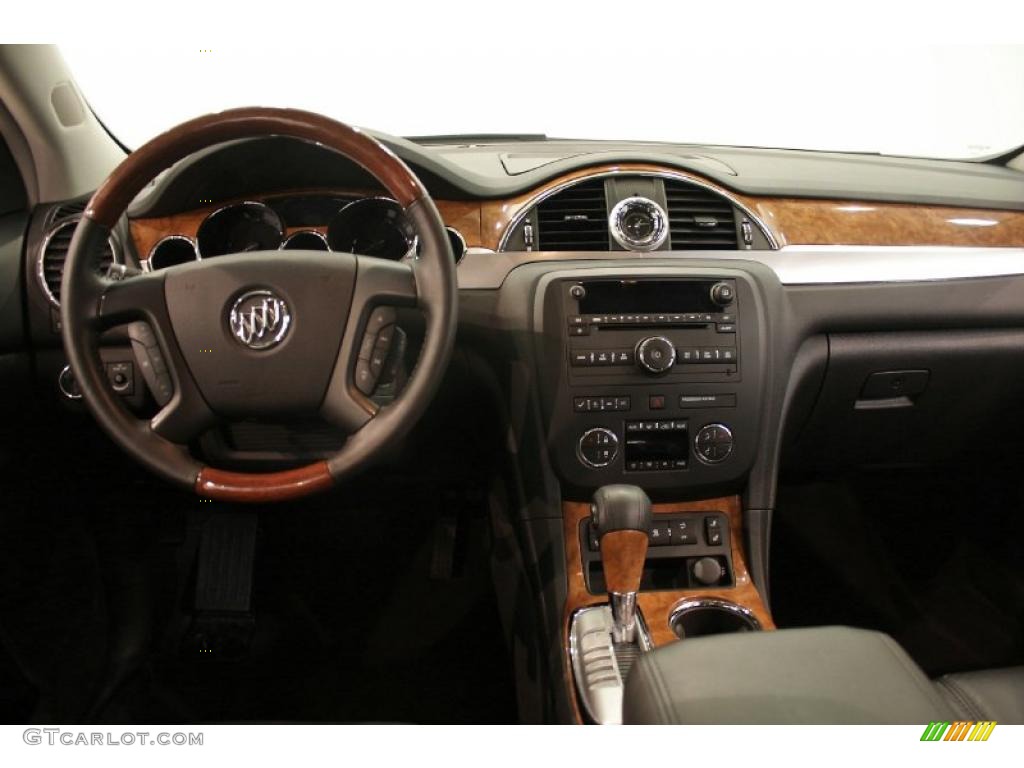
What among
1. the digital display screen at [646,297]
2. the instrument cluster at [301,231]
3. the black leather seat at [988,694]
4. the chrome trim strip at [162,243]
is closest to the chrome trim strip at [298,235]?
the instrument cluster at [301,231]

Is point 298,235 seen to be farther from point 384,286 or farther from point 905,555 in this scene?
point 905,555

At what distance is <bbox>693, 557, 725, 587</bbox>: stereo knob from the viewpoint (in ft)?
4.60

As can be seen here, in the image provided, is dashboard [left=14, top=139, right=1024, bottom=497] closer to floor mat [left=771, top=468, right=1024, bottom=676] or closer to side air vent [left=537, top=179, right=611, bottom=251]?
side air vent [left=537, top=179, right=611, bottom=251]

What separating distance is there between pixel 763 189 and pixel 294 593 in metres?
1.39

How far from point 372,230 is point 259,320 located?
0.40 metres

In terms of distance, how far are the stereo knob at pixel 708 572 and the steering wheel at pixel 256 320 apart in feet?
2.17

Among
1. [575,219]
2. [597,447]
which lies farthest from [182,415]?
[575,219]

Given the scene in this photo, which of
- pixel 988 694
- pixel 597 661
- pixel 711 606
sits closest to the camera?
pixel 988 694

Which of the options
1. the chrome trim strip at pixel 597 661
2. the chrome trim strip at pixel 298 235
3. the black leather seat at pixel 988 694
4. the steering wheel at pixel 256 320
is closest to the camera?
the black leather seat at pixel 988 694

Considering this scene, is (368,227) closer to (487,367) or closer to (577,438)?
(487,367)

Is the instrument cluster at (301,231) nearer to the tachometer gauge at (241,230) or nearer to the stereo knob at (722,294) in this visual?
the tachometer gauge at (241,230)

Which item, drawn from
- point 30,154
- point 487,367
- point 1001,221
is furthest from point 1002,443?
point 30,154

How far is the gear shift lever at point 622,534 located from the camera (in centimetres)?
116

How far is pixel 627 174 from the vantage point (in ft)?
4.92
